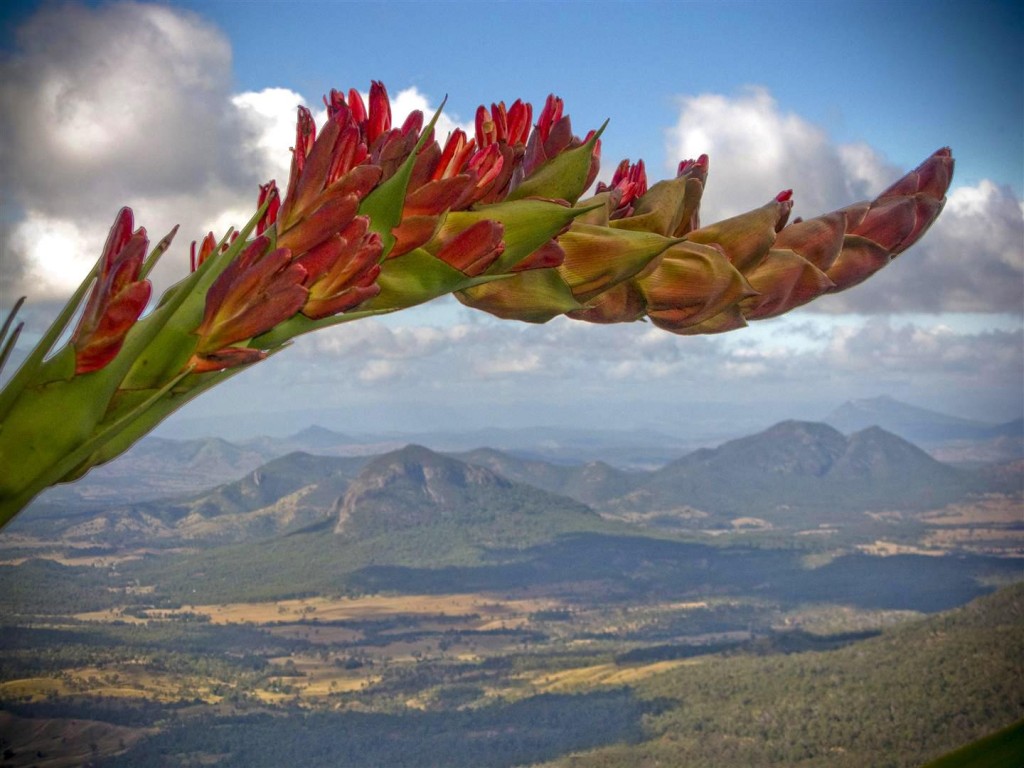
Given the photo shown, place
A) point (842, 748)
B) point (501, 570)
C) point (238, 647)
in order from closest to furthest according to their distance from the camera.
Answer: point (842, 748)
point (238, 647)
point (501, 570)

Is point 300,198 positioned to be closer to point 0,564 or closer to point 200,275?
point 200,275

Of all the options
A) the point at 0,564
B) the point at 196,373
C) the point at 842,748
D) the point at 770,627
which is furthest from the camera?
the point at 770,627

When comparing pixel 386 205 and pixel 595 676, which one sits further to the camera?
pixel 595 676

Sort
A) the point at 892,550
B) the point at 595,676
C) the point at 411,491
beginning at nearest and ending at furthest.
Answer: the point at 595,676
the point at 892,550
the point at 411,491

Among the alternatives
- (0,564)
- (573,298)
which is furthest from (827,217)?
(0,564)

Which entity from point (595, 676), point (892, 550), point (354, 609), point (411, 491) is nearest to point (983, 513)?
point (892, 550)

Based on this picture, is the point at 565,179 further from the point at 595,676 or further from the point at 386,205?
the point at 595,676

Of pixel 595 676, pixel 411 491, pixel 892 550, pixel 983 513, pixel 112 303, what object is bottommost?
pixel 595 676

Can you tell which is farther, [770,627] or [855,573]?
[855,573]
